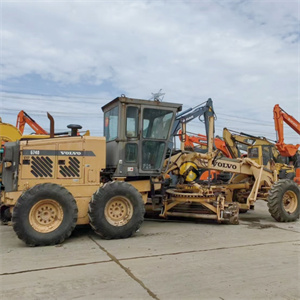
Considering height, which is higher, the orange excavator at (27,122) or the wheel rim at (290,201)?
the orange excavator at (27,122)

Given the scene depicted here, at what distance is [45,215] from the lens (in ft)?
19.9

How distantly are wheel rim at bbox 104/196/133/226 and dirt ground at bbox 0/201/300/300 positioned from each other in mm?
416

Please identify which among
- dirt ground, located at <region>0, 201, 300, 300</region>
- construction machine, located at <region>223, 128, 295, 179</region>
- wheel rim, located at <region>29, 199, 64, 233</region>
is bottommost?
dirt ground, located at <region>0, 201, 300, 300</region>

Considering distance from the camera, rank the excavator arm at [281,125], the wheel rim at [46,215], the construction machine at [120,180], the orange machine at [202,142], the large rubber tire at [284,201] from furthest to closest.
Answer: the orange machine at [202,142] < the excavator arm at [281,125] < the large rubber tire at [284,201] < the construction machine at [120,180] < the wheel rim at [46,215]

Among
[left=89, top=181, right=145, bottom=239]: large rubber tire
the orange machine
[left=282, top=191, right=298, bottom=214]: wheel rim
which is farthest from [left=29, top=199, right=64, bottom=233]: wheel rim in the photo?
the orange machine

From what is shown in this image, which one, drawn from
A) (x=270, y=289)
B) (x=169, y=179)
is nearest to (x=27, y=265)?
(x=270, y=289)

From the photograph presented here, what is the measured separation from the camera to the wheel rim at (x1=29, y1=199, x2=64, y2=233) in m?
5.93

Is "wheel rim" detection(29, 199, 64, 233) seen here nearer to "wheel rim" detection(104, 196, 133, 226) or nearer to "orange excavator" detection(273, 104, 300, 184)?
"wheel rim" detection(104, 196, 133, 226)

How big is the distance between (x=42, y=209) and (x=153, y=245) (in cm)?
216

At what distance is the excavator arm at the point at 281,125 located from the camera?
17031 mm

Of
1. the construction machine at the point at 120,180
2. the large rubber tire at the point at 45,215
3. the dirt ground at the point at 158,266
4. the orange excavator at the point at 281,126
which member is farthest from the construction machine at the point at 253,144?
the large rubber tire at the point at 45,215

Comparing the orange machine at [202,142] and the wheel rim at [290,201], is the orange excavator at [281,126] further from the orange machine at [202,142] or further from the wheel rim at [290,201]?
the wheel rim at [290,201]

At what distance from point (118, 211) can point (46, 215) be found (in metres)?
1.41

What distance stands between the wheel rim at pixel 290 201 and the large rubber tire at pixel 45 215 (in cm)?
590
